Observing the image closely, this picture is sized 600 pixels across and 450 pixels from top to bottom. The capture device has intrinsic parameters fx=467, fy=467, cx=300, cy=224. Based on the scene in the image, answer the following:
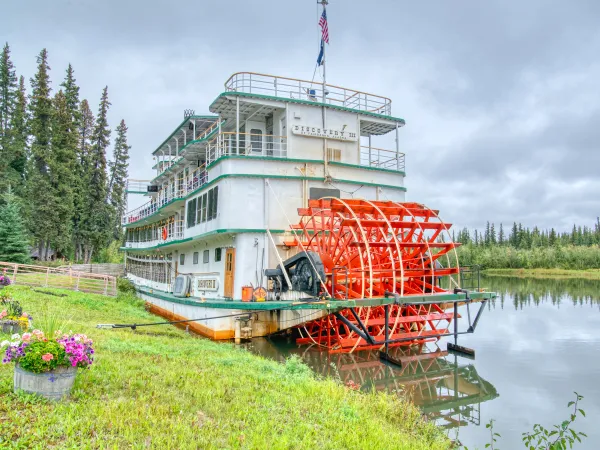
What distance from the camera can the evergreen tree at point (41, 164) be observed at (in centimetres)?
3209

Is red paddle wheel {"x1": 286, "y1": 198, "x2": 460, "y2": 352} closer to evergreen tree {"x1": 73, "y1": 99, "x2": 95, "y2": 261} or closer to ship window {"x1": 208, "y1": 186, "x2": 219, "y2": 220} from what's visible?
ship window {"x1": 208, "y1": 186, "x2": 219, "y2": 220}

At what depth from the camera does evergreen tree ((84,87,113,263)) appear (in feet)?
125

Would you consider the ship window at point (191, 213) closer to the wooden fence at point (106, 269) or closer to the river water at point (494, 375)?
the river water at point (494, 375)

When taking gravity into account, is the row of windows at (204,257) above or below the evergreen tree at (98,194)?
below

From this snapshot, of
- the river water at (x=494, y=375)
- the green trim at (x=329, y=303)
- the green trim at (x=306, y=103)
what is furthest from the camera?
the green trim at (x=306, y=103)

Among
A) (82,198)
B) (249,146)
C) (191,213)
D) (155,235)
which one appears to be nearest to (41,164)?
(82,198)

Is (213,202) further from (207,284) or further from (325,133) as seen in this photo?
(325,133)

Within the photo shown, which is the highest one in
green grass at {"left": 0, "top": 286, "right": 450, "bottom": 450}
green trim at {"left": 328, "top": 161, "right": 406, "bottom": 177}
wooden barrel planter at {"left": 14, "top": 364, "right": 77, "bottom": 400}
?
green trim at {"left": 328, "top": 161, "right": 406, "bottom": 177}

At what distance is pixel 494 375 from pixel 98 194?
35.4 metres

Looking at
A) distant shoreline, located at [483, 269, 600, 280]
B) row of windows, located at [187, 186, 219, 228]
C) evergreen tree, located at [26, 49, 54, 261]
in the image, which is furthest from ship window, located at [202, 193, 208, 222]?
distant shoreline, located at [483, 269, 600, 280]

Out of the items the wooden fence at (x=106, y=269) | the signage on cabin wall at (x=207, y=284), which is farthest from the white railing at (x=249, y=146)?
the wooden fence at (x=106, y=269)

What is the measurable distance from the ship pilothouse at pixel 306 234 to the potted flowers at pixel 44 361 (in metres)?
6.52

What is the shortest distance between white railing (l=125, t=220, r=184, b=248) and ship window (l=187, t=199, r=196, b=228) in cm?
161

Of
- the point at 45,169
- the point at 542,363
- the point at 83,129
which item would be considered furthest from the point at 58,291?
the point at 83,129
